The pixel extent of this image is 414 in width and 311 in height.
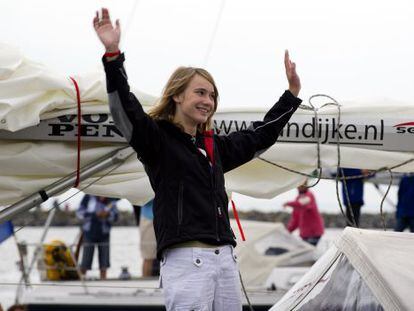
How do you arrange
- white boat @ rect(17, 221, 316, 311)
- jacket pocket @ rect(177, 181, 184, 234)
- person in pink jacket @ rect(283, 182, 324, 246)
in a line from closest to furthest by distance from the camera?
1. jacket pocket @ rect(177, 181, 184, 234)
2. white boat @ rect(17, 221, 316, 311)
3. person in pink jacket @ rect(283, 182, 324, 246)

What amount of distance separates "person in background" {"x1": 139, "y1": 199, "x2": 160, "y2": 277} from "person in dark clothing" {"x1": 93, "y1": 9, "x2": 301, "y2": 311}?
613 centimetres

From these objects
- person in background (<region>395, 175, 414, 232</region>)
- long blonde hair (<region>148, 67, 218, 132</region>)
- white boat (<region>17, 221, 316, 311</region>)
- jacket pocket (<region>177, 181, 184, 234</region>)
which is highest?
long blonde hair (<region>148, 67, 218, 132</region>)

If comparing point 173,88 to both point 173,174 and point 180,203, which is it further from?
point 180,203

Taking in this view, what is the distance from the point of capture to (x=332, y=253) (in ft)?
15.0

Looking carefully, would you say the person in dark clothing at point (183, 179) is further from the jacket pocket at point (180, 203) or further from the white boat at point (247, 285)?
the white boat at point (247, 285)

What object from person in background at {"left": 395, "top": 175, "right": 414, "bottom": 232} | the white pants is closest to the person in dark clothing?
the white pants

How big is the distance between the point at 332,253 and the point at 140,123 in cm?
147

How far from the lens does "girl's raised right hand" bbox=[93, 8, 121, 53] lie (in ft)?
11.3

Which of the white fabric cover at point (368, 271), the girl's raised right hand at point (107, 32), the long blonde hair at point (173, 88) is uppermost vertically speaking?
the girl's raised right hand at point (107, 32)

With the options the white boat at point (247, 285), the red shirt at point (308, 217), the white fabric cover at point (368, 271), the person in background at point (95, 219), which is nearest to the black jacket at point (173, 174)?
the white fabric cover at point (368, 271)

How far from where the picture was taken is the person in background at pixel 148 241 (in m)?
10.0

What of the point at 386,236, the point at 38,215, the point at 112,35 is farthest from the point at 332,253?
the point at 38,215

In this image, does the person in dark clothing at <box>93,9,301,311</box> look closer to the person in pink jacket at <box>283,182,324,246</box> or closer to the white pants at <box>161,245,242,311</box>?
the white pants at <box>161,245,242,311</box>

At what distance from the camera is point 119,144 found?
470 centimetres
